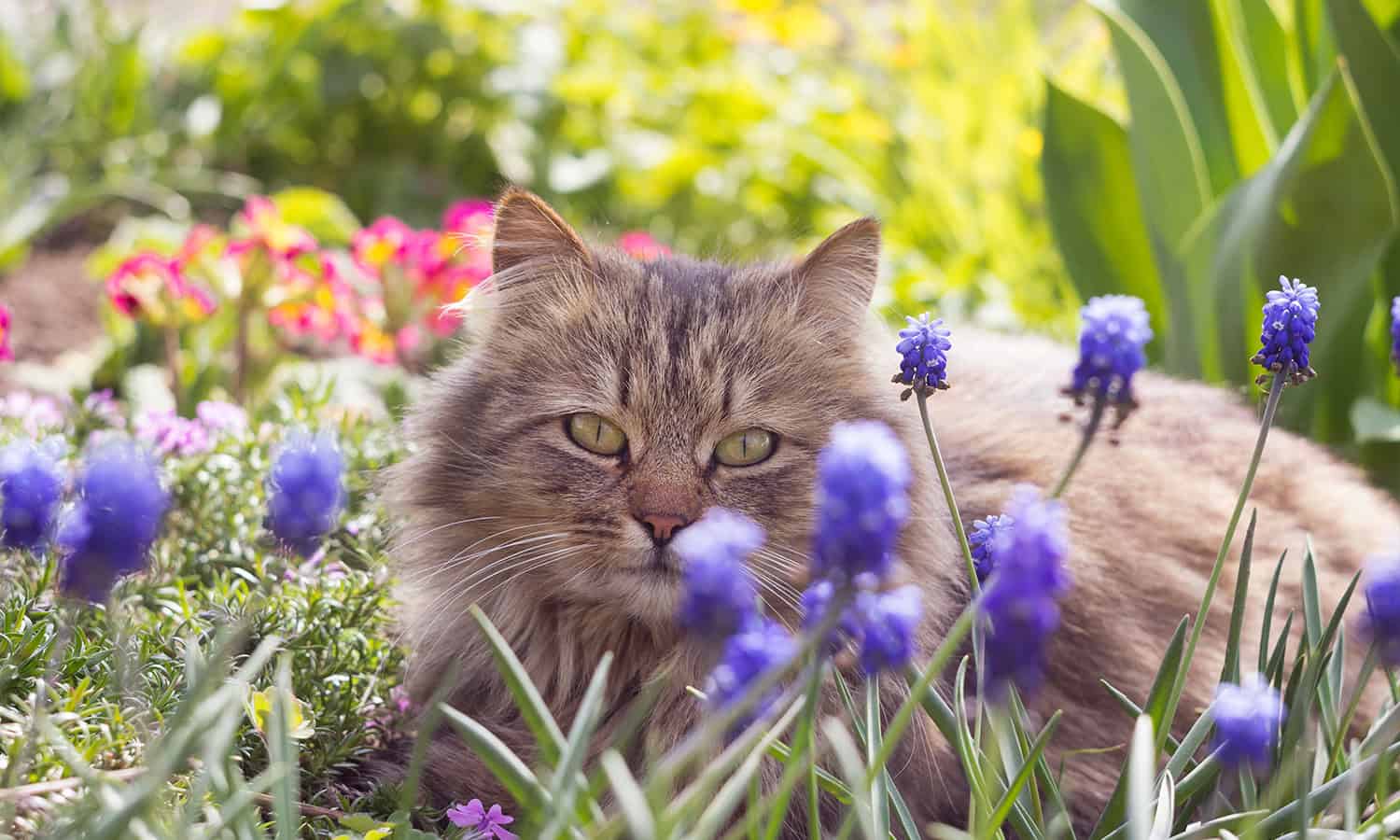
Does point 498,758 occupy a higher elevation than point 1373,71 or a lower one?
lower

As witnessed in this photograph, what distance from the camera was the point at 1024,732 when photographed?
148 centimetres

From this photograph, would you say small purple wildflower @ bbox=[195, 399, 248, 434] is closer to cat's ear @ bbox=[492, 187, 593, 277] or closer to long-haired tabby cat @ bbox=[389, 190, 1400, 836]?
long-haired tabby cat @ bbox=[389, 190, 1400, 836]

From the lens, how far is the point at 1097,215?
3240 millimetres

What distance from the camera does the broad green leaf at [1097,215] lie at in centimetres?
320

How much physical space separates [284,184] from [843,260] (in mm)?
3601

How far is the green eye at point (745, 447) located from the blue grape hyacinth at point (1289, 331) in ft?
2.23

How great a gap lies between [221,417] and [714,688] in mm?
1890

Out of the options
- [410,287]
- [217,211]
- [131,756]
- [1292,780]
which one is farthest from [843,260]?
[217,211]

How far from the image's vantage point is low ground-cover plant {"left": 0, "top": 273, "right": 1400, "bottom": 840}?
41.1 inches

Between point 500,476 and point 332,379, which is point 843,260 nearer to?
point 500,476

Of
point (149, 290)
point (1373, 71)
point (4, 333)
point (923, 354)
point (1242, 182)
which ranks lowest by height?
point (4, 333)

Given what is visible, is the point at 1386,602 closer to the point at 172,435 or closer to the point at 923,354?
the point at 923,354

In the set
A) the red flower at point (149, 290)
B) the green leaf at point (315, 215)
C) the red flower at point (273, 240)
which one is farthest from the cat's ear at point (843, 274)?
the green leaf at point (315, 215)

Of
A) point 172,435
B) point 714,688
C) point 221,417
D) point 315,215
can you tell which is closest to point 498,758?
point 714,688
